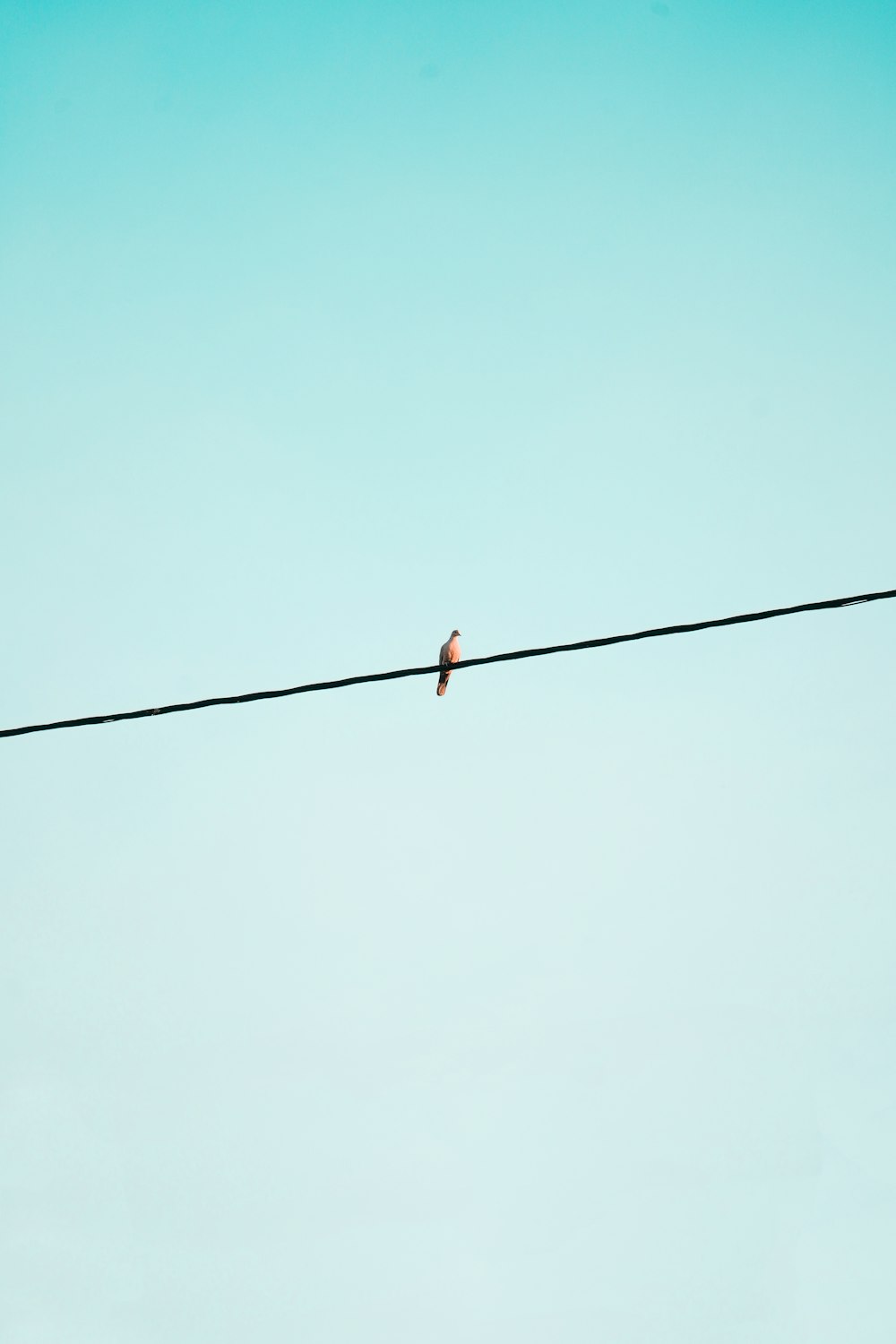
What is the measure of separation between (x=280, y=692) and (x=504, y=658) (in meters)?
1.08

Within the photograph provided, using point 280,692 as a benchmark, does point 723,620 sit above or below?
above

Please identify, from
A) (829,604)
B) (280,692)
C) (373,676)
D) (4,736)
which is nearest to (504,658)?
(373,676)

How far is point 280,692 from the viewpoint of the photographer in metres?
4.48

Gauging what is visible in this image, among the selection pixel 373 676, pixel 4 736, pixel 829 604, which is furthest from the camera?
Answer: pixel 4 736

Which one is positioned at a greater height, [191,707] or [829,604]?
[829,604]

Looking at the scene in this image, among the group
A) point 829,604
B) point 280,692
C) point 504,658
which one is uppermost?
point 829,604

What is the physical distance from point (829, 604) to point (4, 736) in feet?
12.9

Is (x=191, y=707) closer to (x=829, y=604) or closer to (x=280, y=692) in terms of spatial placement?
(x=280, y=692)

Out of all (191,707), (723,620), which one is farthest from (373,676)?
(723,620)

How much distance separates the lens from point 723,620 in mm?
4020

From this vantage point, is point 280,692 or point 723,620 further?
point 280,692

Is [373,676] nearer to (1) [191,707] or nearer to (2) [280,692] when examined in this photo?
(2) [280,692]

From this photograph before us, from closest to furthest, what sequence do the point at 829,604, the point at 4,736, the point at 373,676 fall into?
1. the point at 829,604
2. the point at 373,676
3. the point at 4,736

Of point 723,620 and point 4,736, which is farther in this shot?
point 4,736
